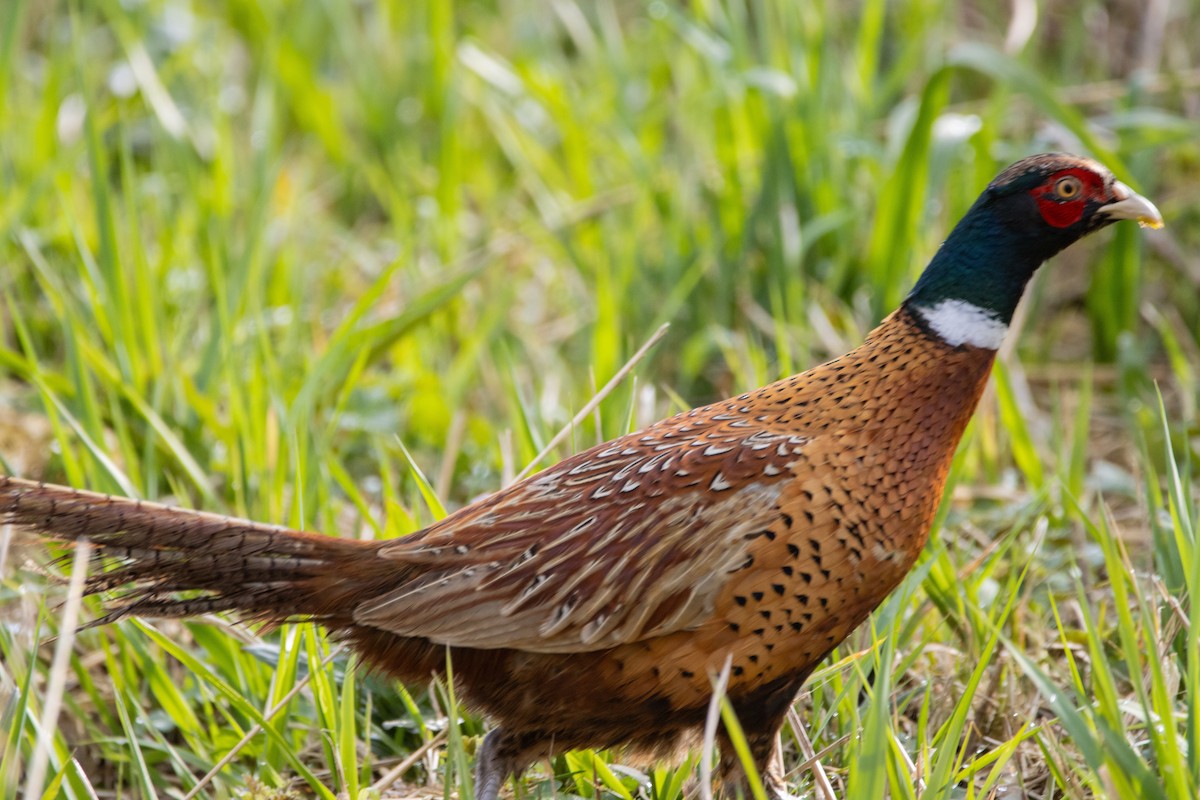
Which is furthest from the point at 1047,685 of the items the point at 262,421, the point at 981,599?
the point at 262,421

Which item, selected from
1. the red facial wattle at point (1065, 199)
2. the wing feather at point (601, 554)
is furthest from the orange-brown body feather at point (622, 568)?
the red facial wattle at point (1065, 199)

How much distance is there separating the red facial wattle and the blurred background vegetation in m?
0.43

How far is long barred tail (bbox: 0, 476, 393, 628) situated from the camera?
2.54m

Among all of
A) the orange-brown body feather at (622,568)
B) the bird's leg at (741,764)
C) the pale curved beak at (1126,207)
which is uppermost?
the pale curved beak at (1126,207)

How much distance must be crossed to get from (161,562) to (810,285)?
9.11 ft

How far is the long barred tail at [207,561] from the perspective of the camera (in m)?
2.54

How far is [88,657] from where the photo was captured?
3383mm

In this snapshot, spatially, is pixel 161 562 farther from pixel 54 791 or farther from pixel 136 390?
pixel 136 390

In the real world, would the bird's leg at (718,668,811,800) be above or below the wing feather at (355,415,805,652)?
below

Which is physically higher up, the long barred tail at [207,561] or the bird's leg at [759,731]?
the long barred tail at [207,561]

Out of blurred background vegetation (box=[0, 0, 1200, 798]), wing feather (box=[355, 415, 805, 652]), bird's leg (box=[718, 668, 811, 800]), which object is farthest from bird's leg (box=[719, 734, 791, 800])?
wing feather (box=[355, 415, 805, 652])

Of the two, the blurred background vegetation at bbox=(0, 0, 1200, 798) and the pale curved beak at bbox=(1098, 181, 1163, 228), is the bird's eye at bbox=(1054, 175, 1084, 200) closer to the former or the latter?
the pale curved beak at bbox=(1098, 181, 1163, 228)

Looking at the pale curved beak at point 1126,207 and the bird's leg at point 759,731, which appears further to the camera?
the pale curved beak at point 1126,207

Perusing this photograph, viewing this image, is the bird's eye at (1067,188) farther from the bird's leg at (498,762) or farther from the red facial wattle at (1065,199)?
the bird's leg at (498,762)
